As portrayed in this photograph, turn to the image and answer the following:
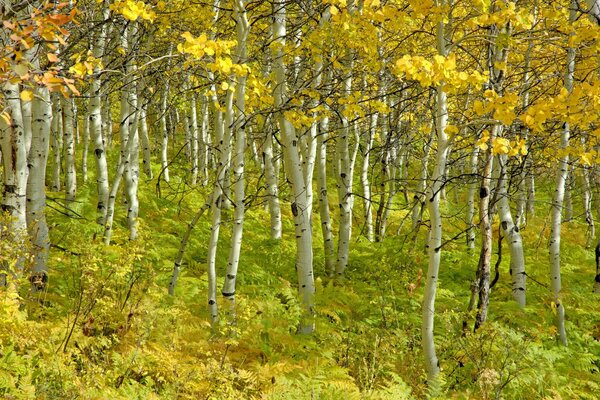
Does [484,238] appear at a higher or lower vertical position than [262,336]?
higher

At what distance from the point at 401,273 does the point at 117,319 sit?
5.03 meters

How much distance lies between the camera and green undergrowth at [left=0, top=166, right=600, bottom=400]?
14.3ft

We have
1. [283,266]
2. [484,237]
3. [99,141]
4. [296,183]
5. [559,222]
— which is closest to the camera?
[296,183]

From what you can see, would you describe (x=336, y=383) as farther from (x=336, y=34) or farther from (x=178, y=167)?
(x=178, y=167)

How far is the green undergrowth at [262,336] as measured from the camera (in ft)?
14.3

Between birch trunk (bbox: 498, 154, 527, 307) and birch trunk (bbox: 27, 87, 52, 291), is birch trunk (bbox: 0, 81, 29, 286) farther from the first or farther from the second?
birch trunk (bbox: 498, 154, 527, 307)

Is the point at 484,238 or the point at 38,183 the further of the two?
the point at 484,238

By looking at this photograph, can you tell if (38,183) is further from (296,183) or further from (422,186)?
(422,186)

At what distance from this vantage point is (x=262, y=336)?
6023 millimetres

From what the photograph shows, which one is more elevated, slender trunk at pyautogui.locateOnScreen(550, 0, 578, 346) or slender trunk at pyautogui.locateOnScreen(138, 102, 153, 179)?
slender trunk at pyautogui.locateOnScreen(138, 102, 153, 179)

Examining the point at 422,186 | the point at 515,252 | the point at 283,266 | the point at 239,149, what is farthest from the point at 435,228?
the point at 422,186

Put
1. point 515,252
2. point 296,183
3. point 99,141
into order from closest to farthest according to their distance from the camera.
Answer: point 296,183
point 515,252
point 99,141

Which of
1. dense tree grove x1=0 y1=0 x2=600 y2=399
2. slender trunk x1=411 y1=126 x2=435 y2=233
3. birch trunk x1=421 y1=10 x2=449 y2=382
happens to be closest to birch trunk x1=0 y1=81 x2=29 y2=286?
dense tree grove x1=0 y1=0 x2=600 y2=399

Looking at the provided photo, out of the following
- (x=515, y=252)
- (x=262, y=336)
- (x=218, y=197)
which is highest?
(x=218, y=197)
